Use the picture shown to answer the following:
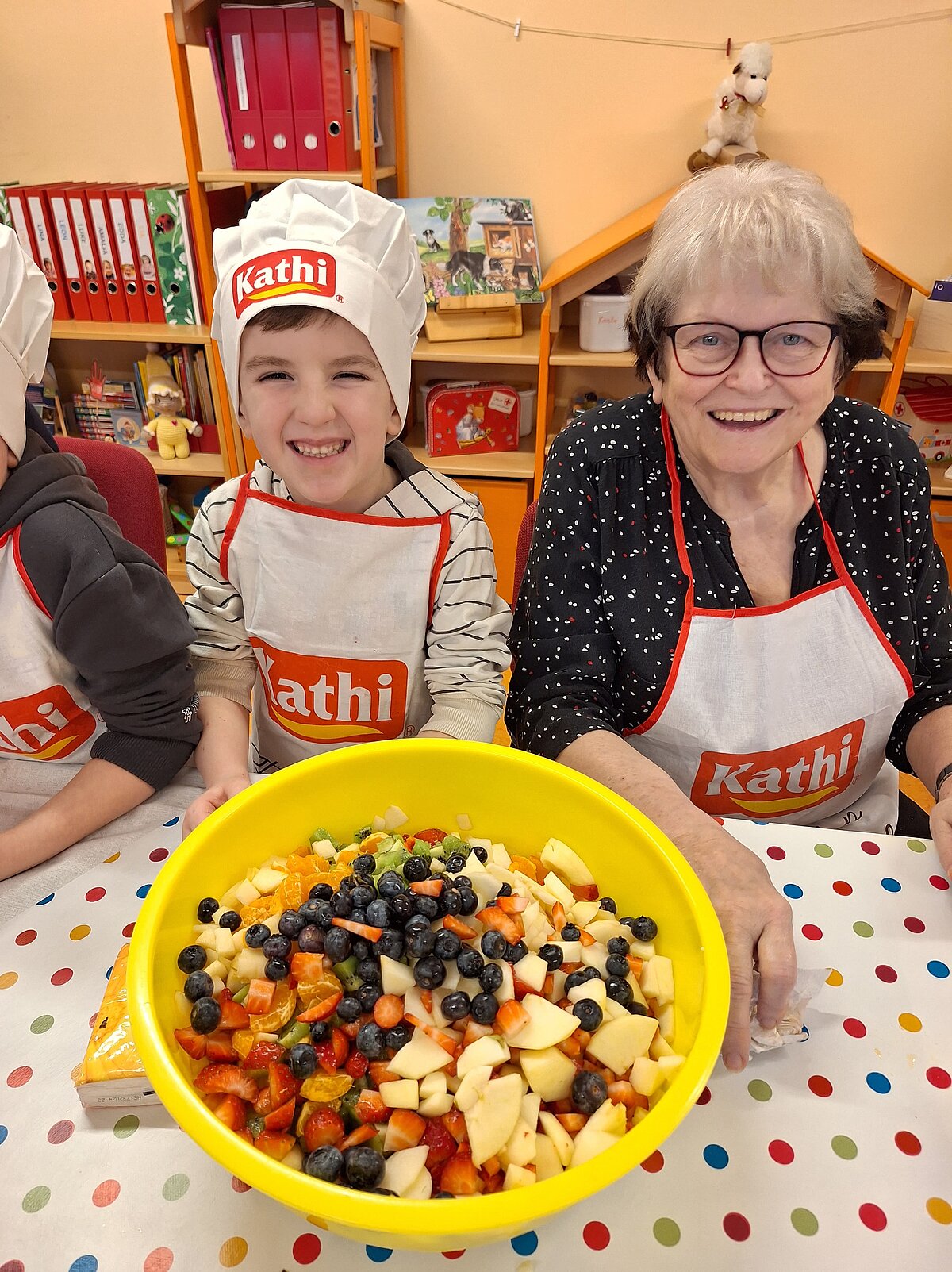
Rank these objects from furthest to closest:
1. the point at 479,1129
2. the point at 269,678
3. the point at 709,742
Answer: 1. the point at 269,678
2. the point at 709,742
3. the point at 479,1129

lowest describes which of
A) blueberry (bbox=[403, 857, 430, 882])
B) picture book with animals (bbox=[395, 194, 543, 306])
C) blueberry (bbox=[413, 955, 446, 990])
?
blueberry (bbox=[413, 955, 446, 990])

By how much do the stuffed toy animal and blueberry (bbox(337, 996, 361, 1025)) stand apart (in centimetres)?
250

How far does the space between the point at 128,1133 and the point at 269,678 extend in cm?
69

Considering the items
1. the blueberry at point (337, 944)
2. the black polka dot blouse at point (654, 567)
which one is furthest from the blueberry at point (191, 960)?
the black polka dot blouse at point (654, 567)

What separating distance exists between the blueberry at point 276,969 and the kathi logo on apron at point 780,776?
659 mm

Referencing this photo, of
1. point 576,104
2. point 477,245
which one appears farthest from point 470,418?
point 576,104

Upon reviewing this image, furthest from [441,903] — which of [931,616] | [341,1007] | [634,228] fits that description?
[634,228]

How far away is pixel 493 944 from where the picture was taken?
2.18ft

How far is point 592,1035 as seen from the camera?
63 cm

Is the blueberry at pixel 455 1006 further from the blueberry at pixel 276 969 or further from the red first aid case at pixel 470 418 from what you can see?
the red first aid case at pixel 470 418

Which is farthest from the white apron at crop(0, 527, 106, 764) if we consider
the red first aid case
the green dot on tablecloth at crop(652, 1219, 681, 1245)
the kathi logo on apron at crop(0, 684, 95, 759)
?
the red first aid case

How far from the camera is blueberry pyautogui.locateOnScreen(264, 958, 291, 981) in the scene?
0.66 meters

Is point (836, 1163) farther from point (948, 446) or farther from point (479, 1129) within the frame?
point (948, 446)

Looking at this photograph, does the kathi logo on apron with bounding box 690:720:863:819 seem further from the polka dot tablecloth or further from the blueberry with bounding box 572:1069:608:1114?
the blueberry with bounding box 572:1069:608:1114
